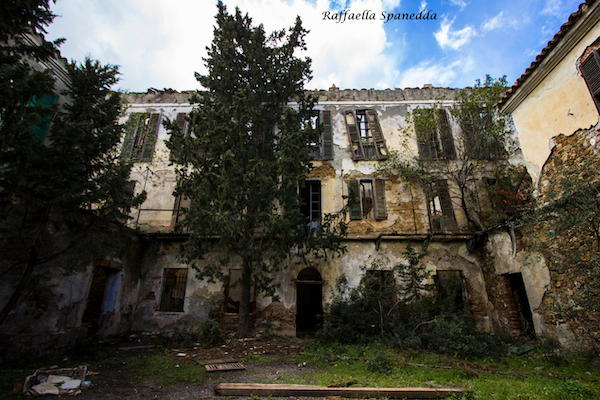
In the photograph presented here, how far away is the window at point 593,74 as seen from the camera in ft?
19.2

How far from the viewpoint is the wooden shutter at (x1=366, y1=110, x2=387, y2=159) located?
12664mm

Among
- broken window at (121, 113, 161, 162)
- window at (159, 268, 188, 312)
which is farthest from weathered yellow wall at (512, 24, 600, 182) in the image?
broken window at (121, 113, 161, 162)

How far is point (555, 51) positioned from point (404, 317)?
7.58 m

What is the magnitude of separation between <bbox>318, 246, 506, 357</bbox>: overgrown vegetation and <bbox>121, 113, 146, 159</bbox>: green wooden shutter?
1039 cm

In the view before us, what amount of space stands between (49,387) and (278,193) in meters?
6.00

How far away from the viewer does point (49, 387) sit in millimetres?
4602

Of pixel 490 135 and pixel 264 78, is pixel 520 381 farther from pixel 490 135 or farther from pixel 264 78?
pixel 264 78

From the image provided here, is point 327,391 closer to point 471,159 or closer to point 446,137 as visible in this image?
point 471,159

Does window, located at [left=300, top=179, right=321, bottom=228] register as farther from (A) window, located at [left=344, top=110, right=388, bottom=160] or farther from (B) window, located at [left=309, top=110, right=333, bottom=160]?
(A) window, located at [left=344, top=110, right=388, bottom=160]

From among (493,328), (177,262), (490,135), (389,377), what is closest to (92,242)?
(177,262)

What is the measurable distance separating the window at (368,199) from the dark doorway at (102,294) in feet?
27.7

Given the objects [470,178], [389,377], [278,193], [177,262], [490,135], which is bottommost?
[389,377]

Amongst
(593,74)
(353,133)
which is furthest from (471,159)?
(593,74)

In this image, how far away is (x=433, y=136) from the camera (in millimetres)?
12773
